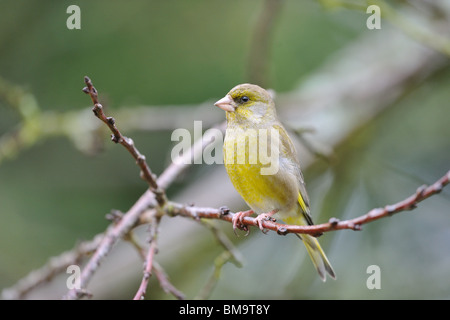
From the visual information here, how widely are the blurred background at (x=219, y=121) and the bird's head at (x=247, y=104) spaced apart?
0.39 m

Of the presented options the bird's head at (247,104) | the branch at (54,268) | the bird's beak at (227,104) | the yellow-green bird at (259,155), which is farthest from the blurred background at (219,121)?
the branch at (54,268)

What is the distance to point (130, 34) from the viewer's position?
20.7ft

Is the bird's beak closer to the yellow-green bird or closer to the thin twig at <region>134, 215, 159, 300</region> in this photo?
the yellow-green bird

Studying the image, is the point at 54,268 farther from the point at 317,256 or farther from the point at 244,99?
the point at 317,256

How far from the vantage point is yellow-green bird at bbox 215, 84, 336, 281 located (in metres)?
2.36

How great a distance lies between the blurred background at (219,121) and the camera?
4.27m

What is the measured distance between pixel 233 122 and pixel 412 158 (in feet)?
11.2

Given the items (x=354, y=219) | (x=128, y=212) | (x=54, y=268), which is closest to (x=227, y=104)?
(x=128, y=212)

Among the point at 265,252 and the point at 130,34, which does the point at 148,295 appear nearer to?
the point at 265,252

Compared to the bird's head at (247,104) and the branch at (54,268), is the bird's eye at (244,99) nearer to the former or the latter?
the bird's head at (247,104)

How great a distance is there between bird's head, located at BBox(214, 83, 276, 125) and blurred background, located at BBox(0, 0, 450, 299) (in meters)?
0.39

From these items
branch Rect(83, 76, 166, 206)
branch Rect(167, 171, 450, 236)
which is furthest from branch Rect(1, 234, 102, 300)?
branch Rect(167, 171, 450, 236)

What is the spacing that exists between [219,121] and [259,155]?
1753 millimetres

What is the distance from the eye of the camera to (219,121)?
13.8 ft
